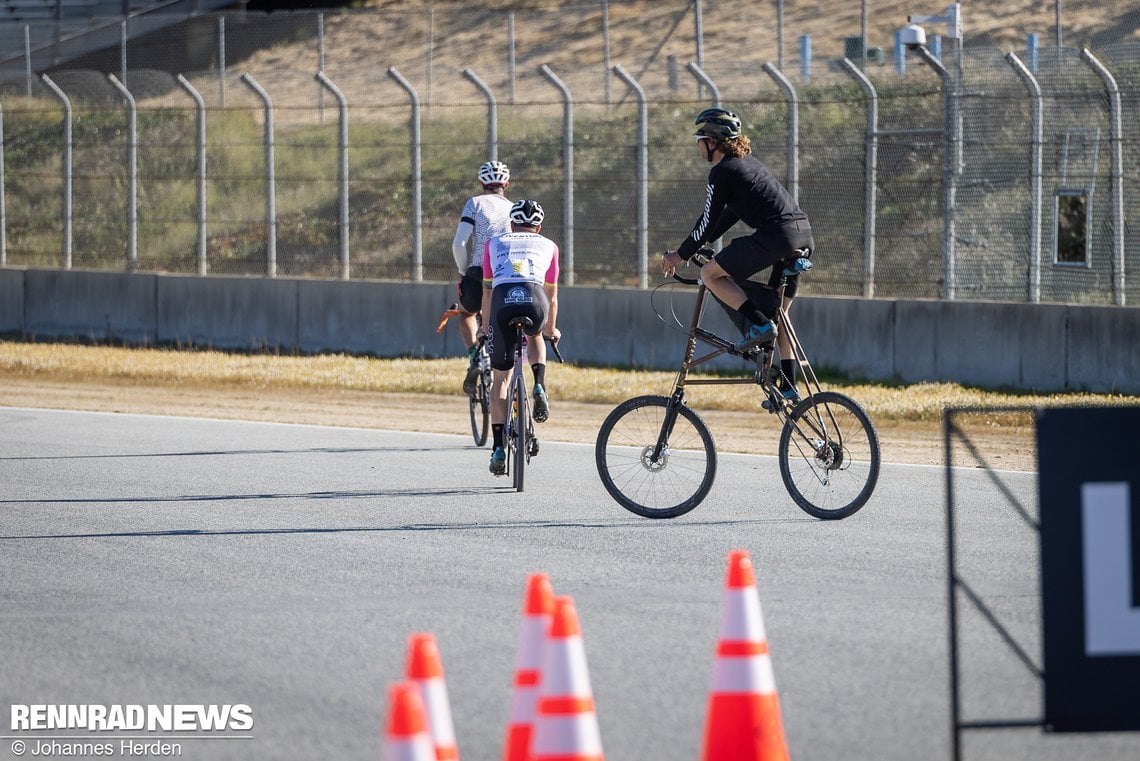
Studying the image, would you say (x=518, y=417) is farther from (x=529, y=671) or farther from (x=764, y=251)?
(x=529, y=671)

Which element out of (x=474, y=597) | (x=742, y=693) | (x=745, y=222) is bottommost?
(x=474, y=597)

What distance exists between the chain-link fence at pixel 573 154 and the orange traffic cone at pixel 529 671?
12869 millimetres

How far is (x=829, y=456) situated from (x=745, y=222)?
55.5 inches

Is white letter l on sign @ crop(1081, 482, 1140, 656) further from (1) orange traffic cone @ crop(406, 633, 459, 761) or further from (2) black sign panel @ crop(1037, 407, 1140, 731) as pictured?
(1) orange traffic cone @ crop(406, 633, 459, 761)

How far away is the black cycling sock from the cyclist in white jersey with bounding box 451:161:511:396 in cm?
316

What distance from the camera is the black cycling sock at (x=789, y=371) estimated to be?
→ 385 inches

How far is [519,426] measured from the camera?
1047 centimetres

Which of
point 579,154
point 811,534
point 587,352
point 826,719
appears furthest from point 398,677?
point 579,154

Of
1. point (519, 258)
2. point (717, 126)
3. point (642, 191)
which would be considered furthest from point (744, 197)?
point (642, 191)

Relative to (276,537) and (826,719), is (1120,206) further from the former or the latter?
(826,719)

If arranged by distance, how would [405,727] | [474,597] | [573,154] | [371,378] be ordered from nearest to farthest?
[405,727]
[474,597]
[371,378]
[573,154]

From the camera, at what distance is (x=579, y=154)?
22953mm

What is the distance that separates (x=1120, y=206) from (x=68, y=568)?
38.4 feet

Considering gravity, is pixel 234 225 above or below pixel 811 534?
above
